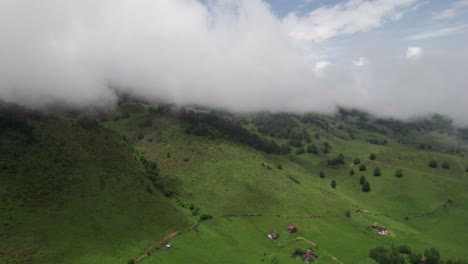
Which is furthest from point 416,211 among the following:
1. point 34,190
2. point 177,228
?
point 34,190

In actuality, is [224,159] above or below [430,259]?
above

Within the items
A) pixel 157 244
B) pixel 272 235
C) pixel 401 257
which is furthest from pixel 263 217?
pixel 401 257

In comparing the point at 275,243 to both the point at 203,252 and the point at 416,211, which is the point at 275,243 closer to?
the point at 203,252

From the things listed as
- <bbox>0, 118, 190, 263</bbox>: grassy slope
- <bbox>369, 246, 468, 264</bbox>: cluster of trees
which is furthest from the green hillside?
<bbox>369, 246, 468, 264</bbox>: cluster of trees

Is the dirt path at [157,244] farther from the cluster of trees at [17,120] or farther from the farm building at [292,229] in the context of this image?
the cluster of trees at [17,120]

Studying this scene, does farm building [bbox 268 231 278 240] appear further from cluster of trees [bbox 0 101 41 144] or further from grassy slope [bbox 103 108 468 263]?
cluster of trees [bbox 0 101 41 144]

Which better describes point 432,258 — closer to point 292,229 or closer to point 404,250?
point 404,250
